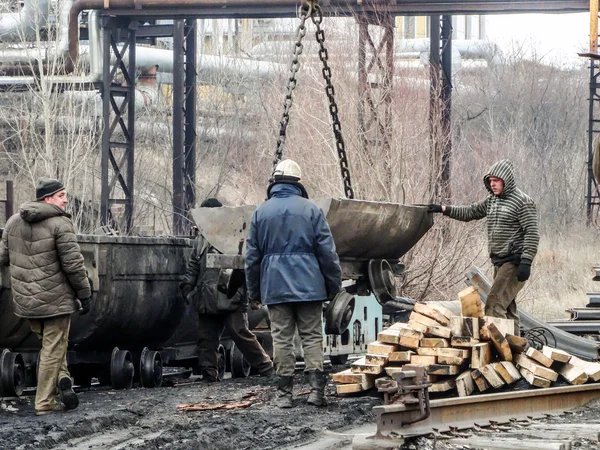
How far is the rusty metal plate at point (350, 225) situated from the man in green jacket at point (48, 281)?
176 centimetres

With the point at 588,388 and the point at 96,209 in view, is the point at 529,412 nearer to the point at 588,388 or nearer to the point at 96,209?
the point at 588,388

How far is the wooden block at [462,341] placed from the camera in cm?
993

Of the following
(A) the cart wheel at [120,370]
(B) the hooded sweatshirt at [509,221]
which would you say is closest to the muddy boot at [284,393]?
(A) the cart wheel at [120,370]

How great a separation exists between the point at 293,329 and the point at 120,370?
2.86m

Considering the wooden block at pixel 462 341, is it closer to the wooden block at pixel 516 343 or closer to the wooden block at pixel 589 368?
the wooden block at pixel 516 343

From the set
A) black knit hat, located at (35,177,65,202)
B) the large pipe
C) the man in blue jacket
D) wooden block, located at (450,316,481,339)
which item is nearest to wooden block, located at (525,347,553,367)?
wooden block, located at (450,316,481,339)

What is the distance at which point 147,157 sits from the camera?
41.7 meters

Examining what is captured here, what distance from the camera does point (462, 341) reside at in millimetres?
9953

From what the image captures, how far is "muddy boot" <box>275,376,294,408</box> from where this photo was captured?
9.48 m

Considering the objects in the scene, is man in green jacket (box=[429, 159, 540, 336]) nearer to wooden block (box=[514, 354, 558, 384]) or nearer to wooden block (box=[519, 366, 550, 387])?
wooden block (box=[514, 354, 558, 384])

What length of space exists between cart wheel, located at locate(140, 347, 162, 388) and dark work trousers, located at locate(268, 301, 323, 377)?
2.82 m

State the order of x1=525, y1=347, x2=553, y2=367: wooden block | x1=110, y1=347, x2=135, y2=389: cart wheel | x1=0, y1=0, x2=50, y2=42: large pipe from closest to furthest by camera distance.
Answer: x1=525, y1=347, x2=553, y2=367: wooden block, x1=110, y1=347, x2=135, y2=389: cart wheel, x1=0, y1=0, x2=50, y2=42: large pipe

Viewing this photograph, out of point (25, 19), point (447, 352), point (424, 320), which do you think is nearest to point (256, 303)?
point (424, 320)

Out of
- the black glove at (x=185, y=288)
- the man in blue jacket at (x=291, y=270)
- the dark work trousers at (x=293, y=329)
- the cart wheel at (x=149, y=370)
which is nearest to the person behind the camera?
the man in blue jacket at (x=291, y=270)
